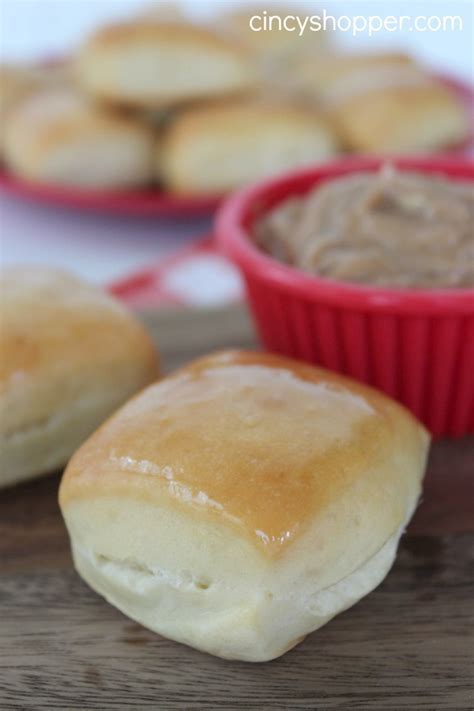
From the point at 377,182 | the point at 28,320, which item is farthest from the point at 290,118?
the point at 28,320

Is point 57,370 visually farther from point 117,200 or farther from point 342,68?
point 342,68

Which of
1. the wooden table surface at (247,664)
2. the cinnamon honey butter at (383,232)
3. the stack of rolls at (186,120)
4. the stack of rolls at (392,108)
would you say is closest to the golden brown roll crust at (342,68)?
the stack of rolls at (392,108)

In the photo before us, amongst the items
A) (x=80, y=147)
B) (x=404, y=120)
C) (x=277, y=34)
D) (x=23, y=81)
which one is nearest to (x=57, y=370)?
(x=80, y=147)

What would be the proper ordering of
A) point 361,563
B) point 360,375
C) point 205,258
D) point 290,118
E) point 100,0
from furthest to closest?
point 100,0
point 290,118
point 205,258
point 360,375
point 361,563

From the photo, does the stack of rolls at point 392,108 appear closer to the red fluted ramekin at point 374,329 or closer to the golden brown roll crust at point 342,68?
the golden brown roll crust at point 342,68

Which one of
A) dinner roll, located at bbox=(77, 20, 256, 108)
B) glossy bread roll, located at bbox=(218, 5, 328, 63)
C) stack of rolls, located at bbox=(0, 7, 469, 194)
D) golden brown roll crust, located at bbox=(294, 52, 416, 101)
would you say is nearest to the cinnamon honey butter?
stack of rolls, located at bbox=(0, 7, 469, 194)

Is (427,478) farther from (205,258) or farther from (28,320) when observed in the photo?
(205,258)
